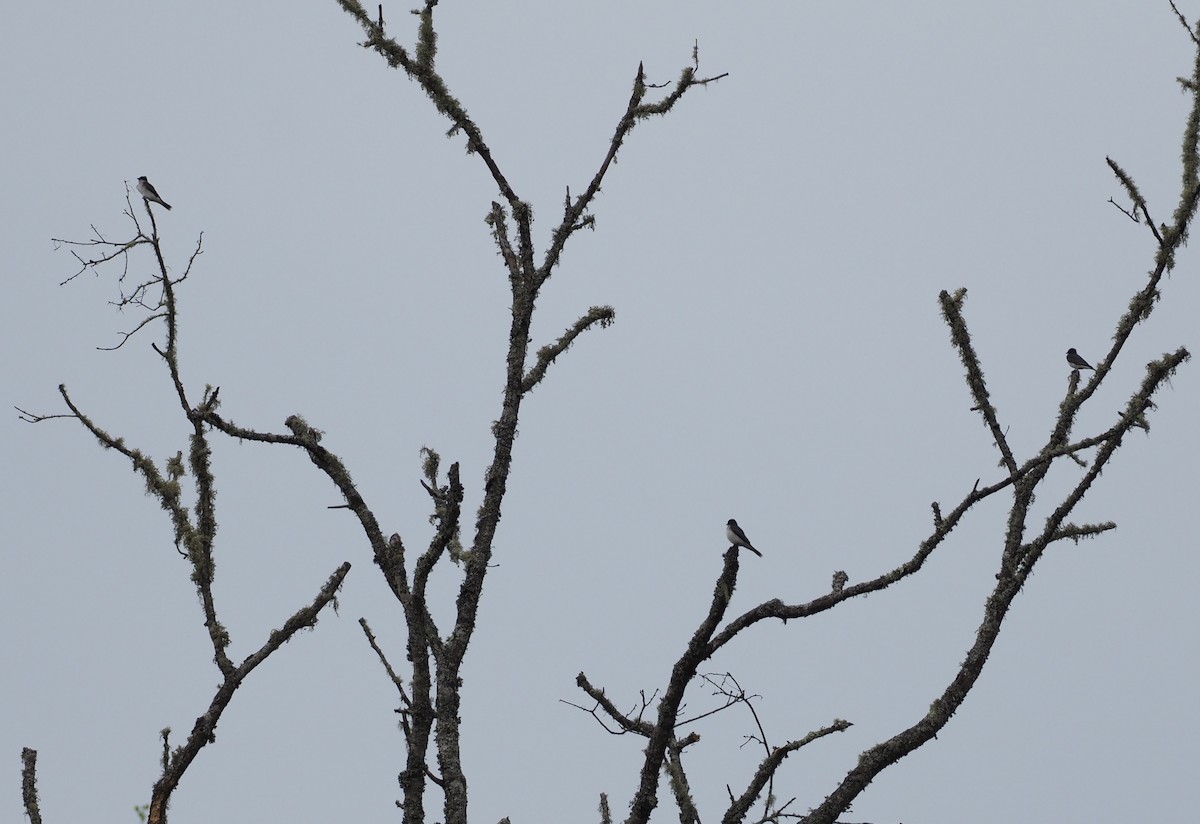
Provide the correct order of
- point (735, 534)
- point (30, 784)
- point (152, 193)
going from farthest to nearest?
point (152, 193)
point (735, 534)
point (30, 784)

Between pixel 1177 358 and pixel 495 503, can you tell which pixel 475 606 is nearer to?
pixel 495 503

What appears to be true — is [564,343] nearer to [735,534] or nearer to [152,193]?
[735,534]

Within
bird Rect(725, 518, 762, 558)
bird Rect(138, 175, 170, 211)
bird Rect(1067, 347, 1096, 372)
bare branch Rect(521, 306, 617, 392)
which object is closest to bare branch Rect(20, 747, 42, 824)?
bare branch Rect(521, 306, 617, 392)

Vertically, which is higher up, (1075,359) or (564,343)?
(1075,359)

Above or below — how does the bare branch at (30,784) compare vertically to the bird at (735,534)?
below

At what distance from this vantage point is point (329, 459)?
9.55 metres

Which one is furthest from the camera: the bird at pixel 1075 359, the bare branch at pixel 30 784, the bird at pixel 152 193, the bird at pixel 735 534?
the bird at pixel 1075 359

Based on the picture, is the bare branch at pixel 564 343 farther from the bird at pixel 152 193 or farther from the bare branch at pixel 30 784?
the bird at pixel 152 193

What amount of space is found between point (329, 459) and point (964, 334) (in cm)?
539

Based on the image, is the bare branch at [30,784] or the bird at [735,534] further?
the bird at [735,534]

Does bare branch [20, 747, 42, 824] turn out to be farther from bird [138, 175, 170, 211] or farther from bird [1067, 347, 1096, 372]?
bird [1067, 347, 1096, 372]

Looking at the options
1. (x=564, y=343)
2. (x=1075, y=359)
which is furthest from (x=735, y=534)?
(x=1075, y=359)

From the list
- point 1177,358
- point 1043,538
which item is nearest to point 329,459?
point 1043,538

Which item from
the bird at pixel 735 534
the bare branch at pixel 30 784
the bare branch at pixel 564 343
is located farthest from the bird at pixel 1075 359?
the bare branch at pixel 30 784
